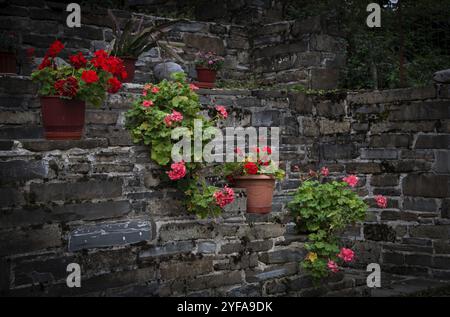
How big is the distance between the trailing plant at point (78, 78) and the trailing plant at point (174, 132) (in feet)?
1.08

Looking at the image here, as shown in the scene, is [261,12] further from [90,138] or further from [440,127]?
Answer: [90,138]

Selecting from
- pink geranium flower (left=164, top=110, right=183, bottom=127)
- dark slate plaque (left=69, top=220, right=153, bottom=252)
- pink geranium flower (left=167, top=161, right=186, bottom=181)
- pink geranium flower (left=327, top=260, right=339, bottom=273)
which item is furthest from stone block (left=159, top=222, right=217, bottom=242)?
pink geranium flower (left=327, top=260, right=339, bottom=273)

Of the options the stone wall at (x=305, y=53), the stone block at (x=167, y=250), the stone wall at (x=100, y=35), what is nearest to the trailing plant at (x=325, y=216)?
the stone block at (x=167, y=250)

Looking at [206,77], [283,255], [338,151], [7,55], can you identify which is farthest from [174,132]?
[206,77]

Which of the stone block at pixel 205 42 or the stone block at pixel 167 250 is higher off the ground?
the stone block at pixel 205 42

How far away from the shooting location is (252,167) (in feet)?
14.8

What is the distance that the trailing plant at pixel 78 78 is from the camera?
3791mm

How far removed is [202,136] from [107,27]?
13.3 feet

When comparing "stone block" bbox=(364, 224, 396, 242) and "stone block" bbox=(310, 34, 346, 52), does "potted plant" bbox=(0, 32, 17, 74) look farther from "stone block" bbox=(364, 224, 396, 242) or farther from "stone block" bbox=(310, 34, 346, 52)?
"stone block" bbox=(364, 224, 396, 242)

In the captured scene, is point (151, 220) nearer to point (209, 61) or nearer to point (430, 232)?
point (430, 232)

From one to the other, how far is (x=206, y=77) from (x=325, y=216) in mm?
3656

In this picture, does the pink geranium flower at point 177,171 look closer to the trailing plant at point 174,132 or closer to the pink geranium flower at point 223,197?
the trailing plant at point 174,132

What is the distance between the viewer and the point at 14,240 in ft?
10.6

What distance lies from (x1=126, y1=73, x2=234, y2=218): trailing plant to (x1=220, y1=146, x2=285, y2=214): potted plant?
0.40 meters
